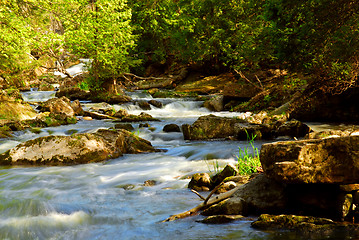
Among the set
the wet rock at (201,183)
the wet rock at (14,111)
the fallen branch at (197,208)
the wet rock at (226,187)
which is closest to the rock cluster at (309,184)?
the fallen branch at (197,208)

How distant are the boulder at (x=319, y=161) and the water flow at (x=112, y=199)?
77 cm

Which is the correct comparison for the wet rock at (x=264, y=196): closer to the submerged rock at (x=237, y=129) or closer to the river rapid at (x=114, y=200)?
the river rapid at (x=114, y=200)

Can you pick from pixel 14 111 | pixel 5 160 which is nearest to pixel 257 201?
pixel 5 160

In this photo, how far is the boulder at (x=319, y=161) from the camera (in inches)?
130

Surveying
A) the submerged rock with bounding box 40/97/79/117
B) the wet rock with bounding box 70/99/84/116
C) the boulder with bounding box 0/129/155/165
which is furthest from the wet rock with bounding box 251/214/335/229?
the wet rock with bounding box 70/99/84/116

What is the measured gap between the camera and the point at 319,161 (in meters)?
3.42

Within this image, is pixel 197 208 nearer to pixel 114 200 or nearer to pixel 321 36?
pixel 114 200

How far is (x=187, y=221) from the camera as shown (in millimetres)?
3850

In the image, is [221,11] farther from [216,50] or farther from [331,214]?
[331,214]

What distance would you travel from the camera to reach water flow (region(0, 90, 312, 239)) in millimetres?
3867

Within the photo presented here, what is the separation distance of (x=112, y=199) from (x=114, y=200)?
79 mm

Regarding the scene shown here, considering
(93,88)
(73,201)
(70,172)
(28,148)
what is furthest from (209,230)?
(93,88)

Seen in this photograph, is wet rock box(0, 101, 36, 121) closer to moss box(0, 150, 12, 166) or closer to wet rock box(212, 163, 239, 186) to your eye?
moss box(0, 150, 12, 166)

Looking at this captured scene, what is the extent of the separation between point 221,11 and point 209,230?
83.1 feet
